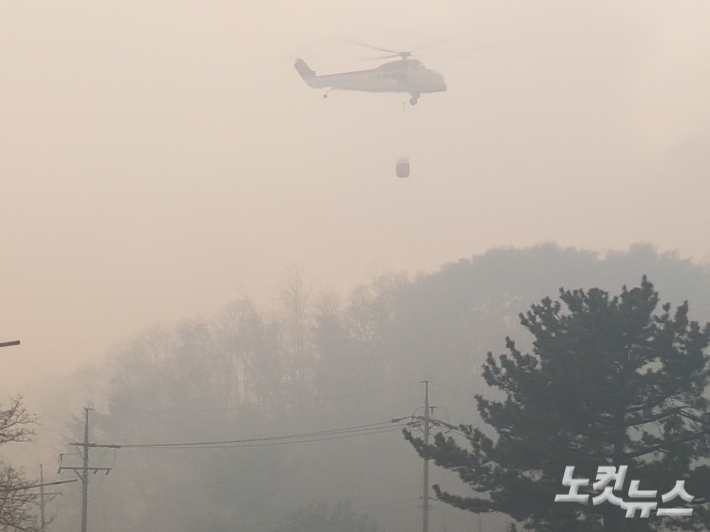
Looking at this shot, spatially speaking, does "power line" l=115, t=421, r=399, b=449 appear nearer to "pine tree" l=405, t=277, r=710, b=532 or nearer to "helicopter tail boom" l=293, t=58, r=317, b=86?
"helicopter tail boom" l=293, t=58, r=317, b=86

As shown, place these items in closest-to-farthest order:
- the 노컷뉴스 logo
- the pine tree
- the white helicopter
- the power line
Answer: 1. the 노컷뉴스 logo
2. the pine tree
3. the white helicopter
4. the power line

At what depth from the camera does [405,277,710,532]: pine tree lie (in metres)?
24.5

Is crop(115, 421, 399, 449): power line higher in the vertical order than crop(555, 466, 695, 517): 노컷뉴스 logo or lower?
lower

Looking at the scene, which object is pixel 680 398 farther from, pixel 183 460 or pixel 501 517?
pixel 183 460

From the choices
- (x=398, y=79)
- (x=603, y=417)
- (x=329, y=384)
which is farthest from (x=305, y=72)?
(x=603, y=417)

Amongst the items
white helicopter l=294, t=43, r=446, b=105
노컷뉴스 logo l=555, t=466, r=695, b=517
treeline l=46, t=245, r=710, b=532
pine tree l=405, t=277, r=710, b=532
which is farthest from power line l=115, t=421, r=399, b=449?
노컷뉴스 logo l=555, t=466, r=695, b=517

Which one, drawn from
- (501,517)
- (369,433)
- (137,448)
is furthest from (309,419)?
(501,517)

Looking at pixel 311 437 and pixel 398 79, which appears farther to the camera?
pixel 311 437

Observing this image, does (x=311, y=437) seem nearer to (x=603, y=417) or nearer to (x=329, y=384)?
(x=329, y=384)

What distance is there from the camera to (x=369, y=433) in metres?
71.6

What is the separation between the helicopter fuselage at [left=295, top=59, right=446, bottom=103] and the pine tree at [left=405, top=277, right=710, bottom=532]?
118 ft

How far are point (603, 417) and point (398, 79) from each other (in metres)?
38.3

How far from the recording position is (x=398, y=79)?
60.2 m

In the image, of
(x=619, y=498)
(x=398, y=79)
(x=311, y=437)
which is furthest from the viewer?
(x=311, y=437)
